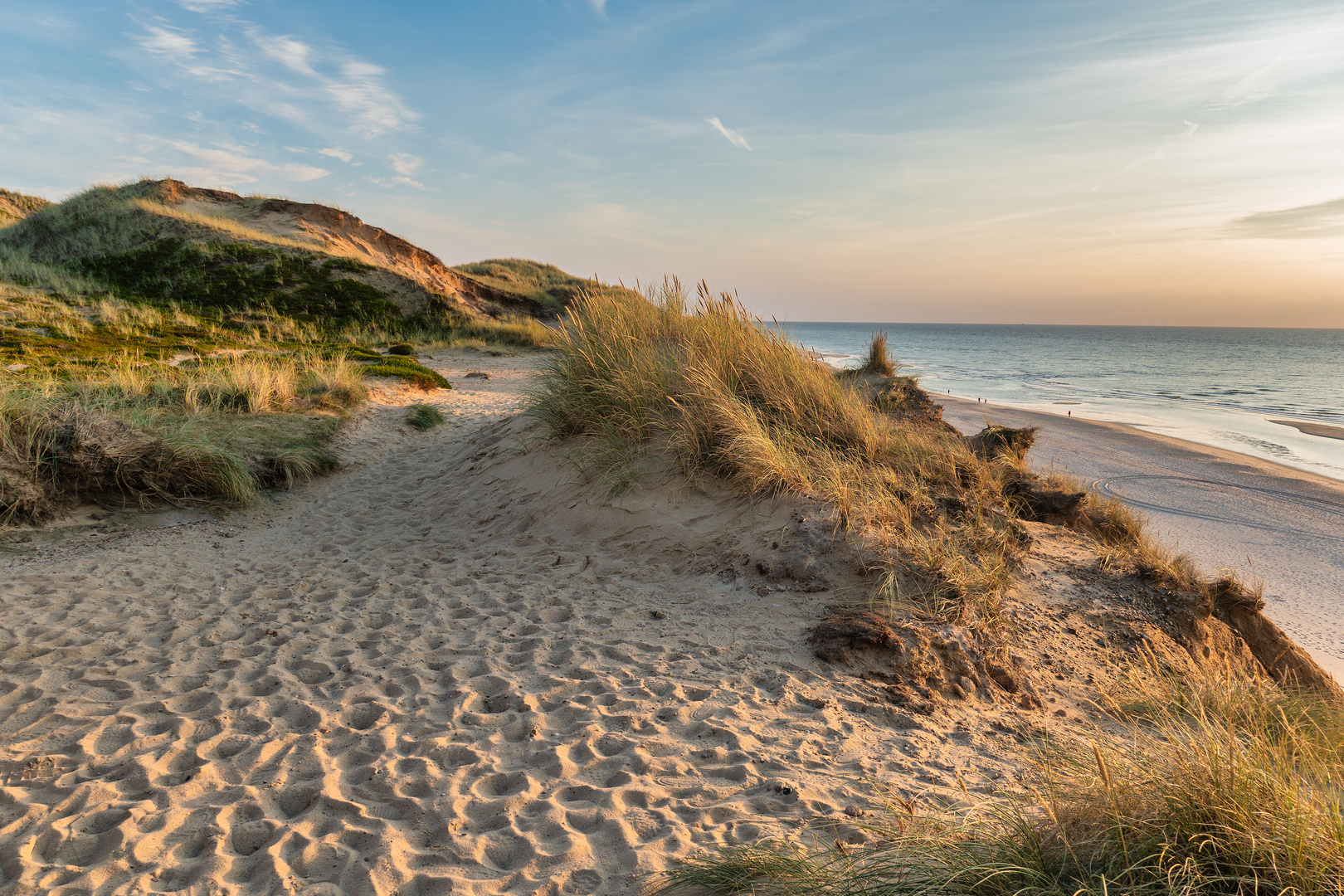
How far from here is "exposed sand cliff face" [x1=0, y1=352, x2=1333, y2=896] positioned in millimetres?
2480

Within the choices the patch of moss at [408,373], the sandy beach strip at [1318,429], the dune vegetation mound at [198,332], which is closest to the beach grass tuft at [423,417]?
the dune vegetation mound at [198,332]

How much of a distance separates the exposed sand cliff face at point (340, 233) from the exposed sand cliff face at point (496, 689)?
25.7m

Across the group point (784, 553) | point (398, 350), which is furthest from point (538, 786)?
point (398, 350)

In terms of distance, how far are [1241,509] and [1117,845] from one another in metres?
10.5

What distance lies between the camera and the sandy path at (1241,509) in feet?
21.1

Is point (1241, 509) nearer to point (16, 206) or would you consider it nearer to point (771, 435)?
point (771, 435)

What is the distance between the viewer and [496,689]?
11.8 feet

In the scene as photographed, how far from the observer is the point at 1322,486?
10.7 m

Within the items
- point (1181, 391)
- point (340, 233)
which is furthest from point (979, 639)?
point (340, 233)

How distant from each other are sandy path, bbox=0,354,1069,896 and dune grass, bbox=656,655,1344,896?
359mm

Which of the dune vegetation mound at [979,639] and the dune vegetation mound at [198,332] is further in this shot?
the dune vegetation mound at [198,332]

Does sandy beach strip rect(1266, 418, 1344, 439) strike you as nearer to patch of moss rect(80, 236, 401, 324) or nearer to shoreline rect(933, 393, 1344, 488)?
shoreline rect(933, 393, 1344, 488)

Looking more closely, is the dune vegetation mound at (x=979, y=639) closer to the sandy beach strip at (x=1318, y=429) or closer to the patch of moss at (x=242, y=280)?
the sandy beach strip at (x=1318, y=429)

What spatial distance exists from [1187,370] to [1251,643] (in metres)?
40.9
